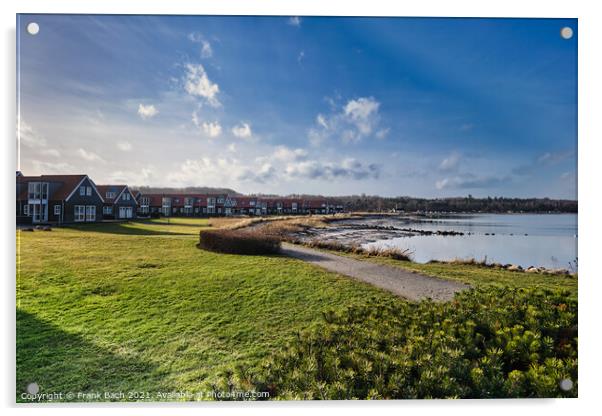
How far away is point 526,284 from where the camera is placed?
2.51 m

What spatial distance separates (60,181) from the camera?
7.82 feet

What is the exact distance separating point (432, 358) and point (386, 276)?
988mm

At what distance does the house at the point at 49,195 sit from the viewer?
238 centimetres

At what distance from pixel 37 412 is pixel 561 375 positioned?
3449mm

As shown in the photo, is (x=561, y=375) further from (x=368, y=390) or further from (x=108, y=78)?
(x=108, y=78)

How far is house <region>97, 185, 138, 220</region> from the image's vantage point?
99.3 inches

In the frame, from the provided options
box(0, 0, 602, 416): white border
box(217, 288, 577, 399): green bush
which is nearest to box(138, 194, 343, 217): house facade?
box(0, 0, 602, 416): white border

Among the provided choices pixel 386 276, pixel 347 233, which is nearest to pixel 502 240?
pixel 386 276

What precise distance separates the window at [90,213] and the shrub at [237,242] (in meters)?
0.96

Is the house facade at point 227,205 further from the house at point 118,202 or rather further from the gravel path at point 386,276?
the gravel path at point 386,276

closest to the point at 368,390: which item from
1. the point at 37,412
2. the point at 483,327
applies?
the point at 483,327

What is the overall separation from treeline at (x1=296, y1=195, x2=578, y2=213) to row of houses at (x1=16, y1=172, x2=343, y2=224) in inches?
8.7

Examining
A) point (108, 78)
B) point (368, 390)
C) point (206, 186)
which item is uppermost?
point (108, 78)

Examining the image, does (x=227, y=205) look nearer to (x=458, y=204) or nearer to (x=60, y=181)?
(x=60, y=181)
